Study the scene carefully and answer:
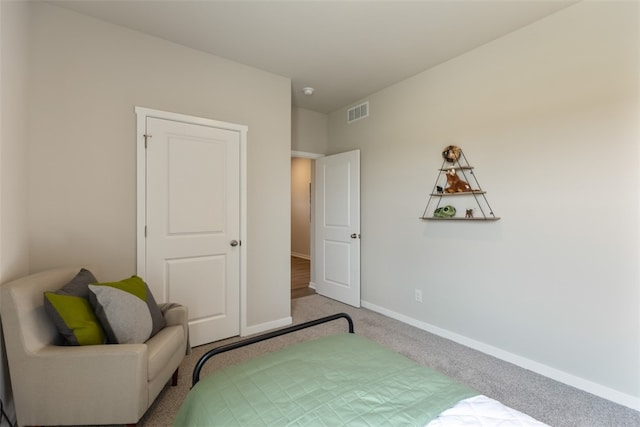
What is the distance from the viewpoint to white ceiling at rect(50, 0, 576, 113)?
6.97ft

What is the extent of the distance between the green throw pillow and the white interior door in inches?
35.1

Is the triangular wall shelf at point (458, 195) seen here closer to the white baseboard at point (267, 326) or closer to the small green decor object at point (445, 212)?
the small green decor object at point (445, 212)

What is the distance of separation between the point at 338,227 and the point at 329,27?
245 cm

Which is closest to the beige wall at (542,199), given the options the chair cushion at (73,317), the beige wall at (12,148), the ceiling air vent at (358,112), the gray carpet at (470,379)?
the gray carpet at (470,379)

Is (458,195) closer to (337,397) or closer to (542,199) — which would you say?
(542,199)

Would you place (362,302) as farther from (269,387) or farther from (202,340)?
(269,387)

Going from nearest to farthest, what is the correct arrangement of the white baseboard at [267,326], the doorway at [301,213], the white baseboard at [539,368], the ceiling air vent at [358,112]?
the white baseboard at [539,368] → the white baseboard at [267,326] → the ceiling air vent at [358,112] → the doorway at [301,213]

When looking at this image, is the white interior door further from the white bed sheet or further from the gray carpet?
the white bed sheet

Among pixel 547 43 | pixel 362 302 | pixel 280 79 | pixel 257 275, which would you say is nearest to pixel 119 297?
pixel 257 275

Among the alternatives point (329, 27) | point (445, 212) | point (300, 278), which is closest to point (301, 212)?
point (300, 278)

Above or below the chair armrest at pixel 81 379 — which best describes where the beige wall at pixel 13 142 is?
above

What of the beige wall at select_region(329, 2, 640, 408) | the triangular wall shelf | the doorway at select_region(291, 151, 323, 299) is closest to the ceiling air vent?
the beige wall at select_region(329, 2, 640, 408)

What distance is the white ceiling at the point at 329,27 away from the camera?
2.12 meters

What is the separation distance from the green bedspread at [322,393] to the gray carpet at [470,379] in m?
0.92
